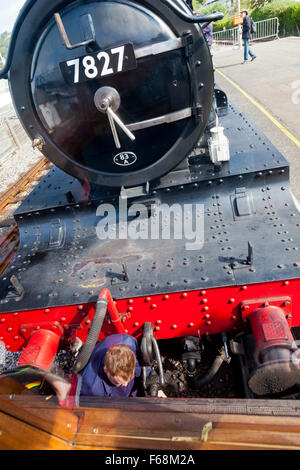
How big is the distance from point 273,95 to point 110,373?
30.5 feet

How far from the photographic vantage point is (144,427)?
3.47 ft

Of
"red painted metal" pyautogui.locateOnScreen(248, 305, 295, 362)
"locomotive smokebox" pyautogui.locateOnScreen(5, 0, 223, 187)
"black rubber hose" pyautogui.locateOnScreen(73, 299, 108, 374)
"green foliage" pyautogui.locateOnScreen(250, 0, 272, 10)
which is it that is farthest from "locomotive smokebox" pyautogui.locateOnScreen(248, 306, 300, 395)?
"green foliage" pyautogui.locateOnScreen(250, 0, 272, 10)

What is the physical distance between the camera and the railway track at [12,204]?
354 cm

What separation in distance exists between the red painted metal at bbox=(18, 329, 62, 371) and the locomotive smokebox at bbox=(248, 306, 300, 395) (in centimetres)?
111

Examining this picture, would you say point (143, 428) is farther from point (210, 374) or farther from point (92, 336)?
point (210, 374)

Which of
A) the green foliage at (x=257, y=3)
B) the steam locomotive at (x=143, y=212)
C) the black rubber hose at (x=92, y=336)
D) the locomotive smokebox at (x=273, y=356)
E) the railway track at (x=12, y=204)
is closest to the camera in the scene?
the locomotive smokebox at (x=273, y=356)

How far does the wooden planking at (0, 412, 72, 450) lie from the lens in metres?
0.90

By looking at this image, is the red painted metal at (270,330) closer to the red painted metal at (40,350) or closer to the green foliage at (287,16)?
the red painted metal at (40,350)

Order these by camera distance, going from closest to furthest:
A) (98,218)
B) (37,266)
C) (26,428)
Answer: (26,428) < (37,266) < (98,218)

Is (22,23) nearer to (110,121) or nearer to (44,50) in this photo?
(44,50)

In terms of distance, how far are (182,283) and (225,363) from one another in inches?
38.9

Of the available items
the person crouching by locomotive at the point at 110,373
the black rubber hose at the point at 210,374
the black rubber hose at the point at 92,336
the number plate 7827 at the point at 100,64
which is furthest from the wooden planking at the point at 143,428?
the number plate 7827 at the point at 100,64

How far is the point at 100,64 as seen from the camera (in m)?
1.95

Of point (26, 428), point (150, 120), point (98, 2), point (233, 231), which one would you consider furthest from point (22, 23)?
point (26, 428)
